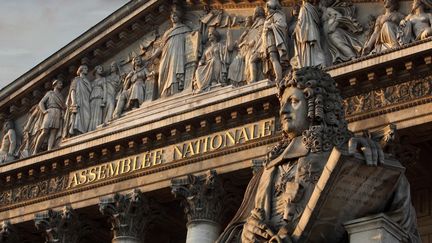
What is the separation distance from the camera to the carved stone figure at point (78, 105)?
23.9 metres

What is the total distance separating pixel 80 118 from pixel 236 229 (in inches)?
749

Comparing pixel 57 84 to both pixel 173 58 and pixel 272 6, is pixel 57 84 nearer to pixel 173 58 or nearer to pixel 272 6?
pixel 173 58

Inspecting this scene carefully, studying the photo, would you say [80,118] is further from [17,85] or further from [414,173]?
[414,173]

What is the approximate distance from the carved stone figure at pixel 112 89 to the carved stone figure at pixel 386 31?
241 inches

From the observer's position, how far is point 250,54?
21.6 m

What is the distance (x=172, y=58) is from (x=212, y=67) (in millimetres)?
1243

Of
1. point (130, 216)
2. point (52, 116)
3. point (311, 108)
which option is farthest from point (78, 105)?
point (311, 108)

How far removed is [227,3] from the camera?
23.0 metres

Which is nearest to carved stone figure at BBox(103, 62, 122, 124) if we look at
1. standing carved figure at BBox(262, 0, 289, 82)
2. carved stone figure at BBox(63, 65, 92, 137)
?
carved stone figure at BBox(63, 65, 92, 137)

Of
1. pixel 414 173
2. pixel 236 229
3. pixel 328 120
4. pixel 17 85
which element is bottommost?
pixel 236 229

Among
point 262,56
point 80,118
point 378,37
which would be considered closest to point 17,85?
point 80,118

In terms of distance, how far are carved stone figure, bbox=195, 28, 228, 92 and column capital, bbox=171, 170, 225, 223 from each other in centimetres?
225

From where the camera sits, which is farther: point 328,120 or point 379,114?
point 379,114

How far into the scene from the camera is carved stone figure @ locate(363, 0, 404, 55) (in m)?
19.5
